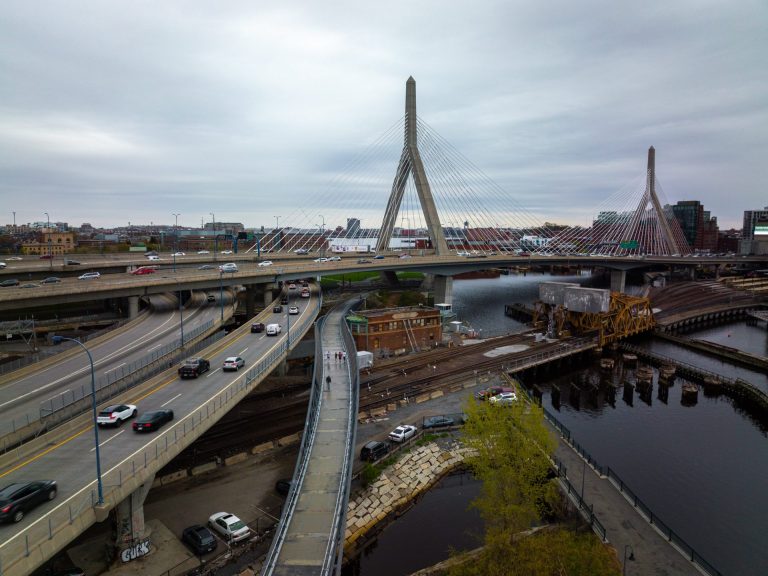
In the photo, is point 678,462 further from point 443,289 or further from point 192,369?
point 443,289

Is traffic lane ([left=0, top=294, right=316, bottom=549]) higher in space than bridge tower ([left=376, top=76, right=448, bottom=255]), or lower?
lower

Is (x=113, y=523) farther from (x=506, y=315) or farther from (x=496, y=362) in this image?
(x=506, y=315)

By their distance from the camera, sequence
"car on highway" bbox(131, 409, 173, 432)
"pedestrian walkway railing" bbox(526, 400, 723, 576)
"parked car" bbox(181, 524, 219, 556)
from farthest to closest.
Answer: "car on highway" bbox(131, 409, 173, 432)
"parked car" bbox(181, 524, 219, 556)
"pedestrian walkway railing" bbox(526, 400, 723, 576)

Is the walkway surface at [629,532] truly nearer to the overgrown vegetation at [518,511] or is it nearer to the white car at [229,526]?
the overgrown vegetation at [518,511]

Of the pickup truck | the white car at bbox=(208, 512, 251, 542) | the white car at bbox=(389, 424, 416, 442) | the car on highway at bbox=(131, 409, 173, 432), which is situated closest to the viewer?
the car on highway at bbox=(131, 409, 173, 432)

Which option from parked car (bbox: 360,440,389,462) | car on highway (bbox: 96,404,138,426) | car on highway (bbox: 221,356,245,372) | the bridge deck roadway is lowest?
parked car (bbox: 360,440,389,462)

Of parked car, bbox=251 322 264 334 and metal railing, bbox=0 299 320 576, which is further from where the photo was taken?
parked car, bbox=251 322 264 334

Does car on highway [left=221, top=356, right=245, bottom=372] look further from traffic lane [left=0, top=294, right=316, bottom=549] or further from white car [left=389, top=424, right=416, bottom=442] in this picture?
white car [left=389, top=424, right=416, bottom=442]

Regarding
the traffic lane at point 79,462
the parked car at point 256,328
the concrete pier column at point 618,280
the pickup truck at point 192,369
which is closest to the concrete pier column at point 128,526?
the traffic lane at point 79,462

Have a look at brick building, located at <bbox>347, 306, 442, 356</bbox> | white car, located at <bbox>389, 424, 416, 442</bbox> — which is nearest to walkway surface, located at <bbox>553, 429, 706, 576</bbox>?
white car, located at <bbox>389, 424, 416, 442</bbox>

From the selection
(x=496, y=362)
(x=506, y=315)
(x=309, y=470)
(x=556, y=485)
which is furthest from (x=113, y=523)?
(x=506, y=315)
